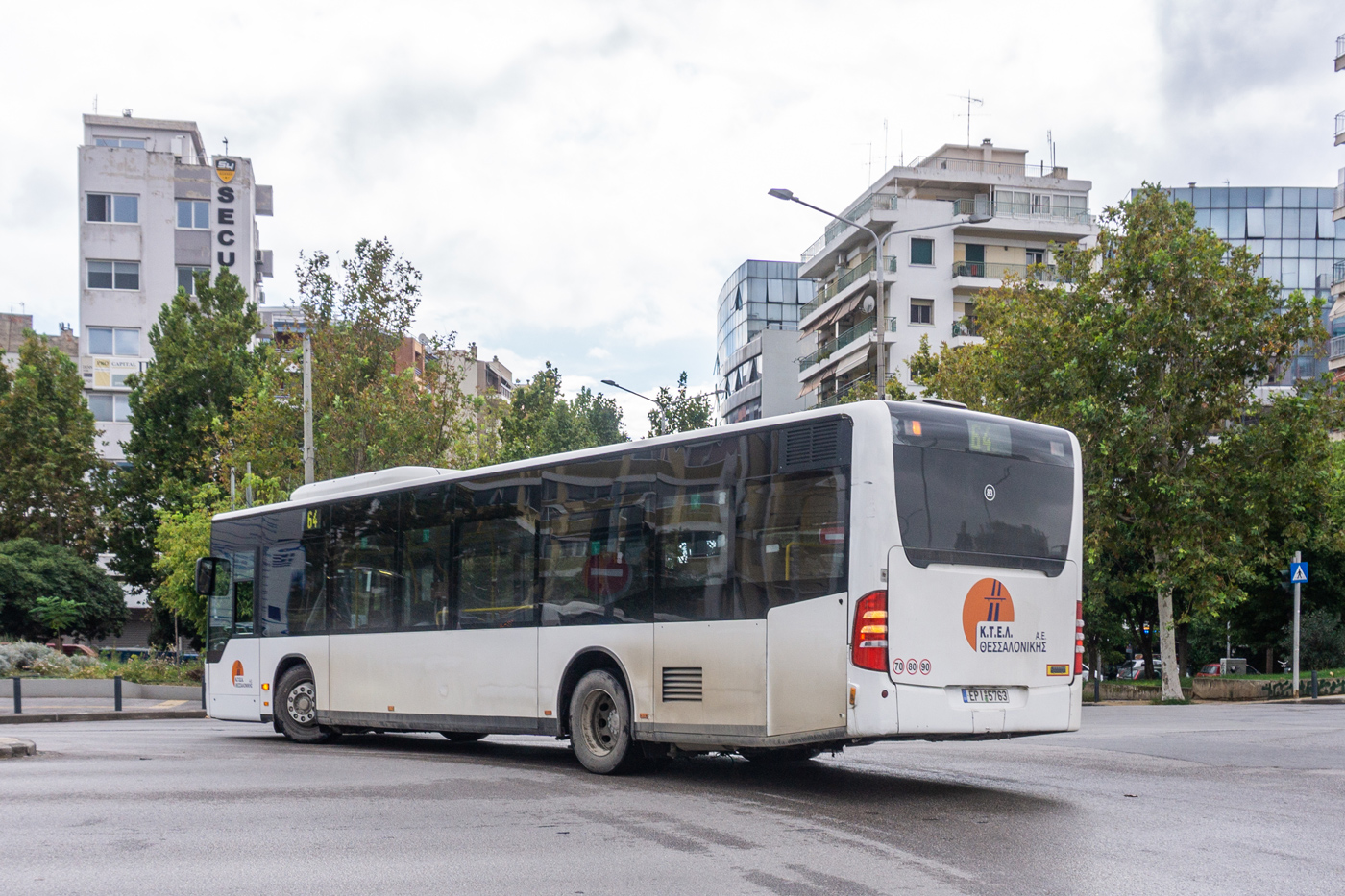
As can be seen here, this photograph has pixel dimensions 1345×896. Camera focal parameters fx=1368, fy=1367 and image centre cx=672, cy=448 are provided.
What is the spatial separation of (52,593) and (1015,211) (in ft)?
159

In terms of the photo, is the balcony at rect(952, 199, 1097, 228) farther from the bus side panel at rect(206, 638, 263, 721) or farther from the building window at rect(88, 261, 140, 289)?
the bus side panel at rect(206, 638, 263, 721)

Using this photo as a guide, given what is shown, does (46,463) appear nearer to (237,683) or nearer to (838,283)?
(838,283)

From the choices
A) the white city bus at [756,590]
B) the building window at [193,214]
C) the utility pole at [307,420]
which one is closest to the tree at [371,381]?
the utility pole at [307,420]

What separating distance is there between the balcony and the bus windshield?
60.9 meters

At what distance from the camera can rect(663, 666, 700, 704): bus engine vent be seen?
11.0m

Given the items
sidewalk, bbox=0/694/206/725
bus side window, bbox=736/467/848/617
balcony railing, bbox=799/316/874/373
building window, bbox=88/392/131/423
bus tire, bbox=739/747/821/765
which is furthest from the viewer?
building window, bbox=88/392/131/423

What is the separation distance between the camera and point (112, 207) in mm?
71438

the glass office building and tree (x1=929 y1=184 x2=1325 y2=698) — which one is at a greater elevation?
the glass office building

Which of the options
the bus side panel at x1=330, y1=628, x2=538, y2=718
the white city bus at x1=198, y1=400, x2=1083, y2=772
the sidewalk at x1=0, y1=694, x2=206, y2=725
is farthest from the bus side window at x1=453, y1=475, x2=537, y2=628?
the sidewalk at x1=0, y1=694, x2=206, y2=725

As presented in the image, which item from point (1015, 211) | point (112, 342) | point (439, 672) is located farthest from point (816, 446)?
point (112, 342)

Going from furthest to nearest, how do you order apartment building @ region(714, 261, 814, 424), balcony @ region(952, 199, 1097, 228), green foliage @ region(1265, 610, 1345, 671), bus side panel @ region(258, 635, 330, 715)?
apartment building @ region(714, 261, 814, 424)
balcony @ region(952, 199, 1097, 228)
green foliage @ region(1265, 610, 1345, 671)
bus side panel @ region(258, 635, 330, 715)

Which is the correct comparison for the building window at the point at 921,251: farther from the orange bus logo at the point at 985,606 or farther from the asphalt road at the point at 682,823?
the orange bus logo at the point at 985,606

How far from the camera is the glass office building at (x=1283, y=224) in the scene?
102 metres

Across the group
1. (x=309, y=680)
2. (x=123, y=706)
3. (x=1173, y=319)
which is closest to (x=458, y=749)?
(x=309, y=680)
